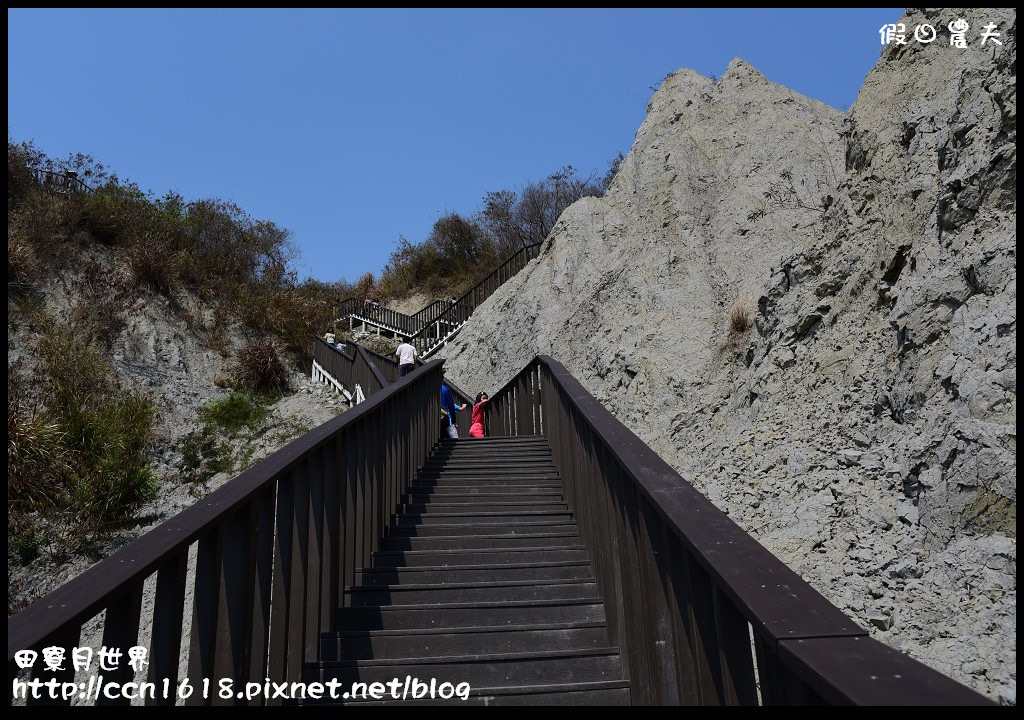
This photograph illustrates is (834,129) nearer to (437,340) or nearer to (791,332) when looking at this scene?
(791,332)

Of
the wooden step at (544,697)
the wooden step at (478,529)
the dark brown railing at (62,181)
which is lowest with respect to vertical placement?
the wooden step at (544,697)

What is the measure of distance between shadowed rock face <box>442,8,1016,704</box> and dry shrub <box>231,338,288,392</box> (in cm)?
1248

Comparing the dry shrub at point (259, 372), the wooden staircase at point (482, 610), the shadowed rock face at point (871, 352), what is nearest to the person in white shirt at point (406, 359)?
the shadowed rock face at point (871, 352)

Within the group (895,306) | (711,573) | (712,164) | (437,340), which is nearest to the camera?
(711,573)

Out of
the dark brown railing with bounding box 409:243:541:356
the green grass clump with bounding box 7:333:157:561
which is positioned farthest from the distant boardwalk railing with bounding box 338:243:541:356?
the green grass clump with bounding box 7:333:157:561

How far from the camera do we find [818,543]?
523cm

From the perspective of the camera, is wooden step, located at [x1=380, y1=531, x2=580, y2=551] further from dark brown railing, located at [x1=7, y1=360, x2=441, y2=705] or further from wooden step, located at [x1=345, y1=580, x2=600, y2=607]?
wooden step, located at [x1=345, y1=580, x2=600, y2=607]

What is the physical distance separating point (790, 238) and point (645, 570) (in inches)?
505

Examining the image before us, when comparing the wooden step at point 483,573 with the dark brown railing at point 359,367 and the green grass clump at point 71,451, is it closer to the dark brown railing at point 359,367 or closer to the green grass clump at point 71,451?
the dark brown railing at point 359,367

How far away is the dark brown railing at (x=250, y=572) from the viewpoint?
63.8 inches

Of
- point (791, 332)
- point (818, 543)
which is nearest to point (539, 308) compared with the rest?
point (791, 332)

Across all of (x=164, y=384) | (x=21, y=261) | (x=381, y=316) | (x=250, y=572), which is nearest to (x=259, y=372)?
(x=164, y=384)

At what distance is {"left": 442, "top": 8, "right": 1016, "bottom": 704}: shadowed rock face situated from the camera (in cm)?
433

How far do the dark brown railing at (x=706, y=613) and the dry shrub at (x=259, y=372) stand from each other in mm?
20324
